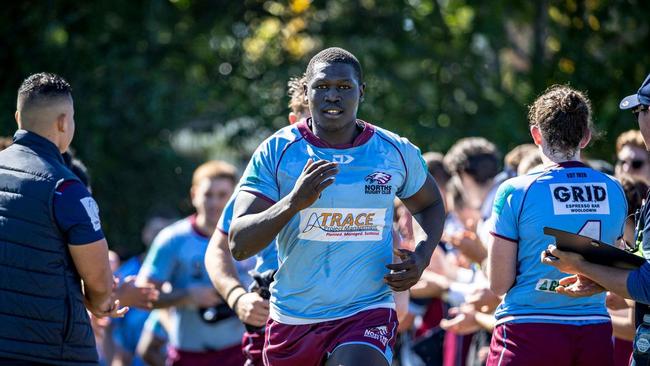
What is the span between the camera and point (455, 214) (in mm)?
9023

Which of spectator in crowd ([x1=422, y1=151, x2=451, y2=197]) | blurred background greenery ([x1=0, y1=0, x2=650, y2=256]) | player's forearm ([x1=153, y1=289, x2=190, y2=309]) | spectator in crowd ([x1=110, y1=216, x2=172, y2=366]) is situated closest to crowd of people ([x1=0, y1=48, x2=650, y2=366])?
player's forearm ([x1=153, y1=289, x2=190, y2=309])

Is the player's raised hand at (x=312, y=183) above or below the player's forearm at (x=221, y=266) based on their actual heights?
above

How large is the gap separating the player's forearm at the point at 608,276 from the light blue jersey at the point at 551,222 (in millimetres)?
488

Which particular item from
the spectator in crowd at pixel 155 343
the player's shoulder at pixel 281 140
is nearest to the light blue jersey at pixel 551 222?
the player's shoulder at pixel 281 140

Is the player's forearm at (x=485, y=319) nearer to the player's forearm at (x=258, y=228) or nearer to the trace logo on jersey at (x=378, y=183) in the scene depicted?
the trace logo on jersey at (x=378, y=183)

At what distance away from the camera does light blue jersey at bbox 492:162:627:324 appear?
17.2 feet

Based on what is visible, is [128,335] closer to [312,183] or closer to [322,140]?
[322,140]

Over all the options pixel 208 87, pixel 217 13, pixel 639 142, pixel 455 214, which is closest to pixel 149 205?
pixel 208 87

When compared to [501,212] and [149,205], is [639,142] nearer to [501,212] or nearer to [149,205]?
[501,212]

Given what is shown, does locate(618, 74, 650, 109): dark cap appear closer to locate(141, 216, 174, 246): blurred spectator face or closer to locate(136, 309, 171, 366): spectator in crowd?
locate(136, 309, 171, 366): spectator in crowd

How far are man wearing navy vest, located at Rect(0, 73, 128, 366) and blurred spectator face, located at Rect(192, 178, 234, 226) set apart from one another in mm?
3050

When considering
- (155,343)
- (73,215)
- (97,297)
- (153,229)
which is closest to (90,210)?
(73,215)

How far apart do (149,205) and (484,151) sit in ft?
23.6

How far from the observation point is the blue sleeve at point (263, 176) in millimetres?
5098
